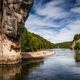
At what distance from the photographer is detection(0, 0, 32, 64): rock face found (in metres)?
69.6

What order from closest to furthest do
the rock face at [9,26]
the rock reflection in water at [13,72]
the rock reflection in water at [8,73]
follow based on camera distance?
1. the rock reflection in water at [8,73]
2. the rock reflection in water at [13,72]
3. the rock face at [9,26]

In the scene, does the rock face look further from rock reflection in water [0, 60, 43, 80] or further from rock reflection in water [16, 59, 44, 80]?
rock reflection in water [0, 60, 43, 80]

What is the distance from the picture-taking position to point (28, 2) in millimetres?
71812

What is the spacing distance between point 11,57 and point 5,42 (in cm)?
457

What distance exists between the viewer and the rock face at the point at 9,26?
69.6 m

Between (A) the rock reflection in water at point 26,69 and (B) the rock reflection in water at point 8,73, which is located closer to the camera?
(B) the rock reflection in water at point 8,73

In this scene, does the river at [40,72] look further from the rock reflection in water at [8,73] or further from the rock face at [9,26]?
the rock face at [9,26]

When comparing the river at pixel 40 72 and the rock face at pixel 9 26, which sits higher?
the rock face at pixel 9 26

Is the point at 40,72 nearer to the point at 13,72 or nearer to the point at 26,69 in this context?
the point at 13,72

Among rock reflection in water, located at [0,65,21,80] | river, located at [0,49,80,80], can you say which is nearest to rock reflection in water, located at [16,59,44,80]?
river, located at [0,49,80,80]

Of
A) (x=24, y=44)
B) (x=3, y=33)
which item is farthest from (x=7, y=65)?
(x=24, y=44)

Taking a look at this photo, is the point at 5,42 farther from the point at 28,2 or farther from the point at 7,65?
the point at 28,2

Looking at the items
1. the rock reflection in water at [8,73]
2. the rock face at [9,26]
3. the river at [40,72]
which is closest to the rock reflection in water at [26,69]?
the river at [40,72]

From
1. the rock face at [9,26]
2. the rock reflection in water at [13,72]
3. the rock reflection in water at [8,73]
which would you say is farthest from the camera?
the rock face at [9,26]
